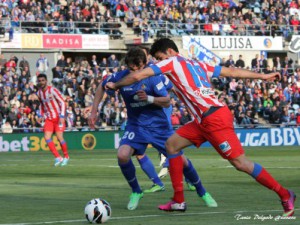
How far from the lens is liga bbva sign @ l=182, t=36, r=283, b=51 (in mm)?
50906

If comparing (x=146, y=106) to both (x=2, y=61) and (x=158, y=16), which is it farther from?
(x=158, y=16)

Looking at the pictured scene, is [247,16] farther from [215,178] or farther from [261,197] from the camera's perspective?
[261,197]

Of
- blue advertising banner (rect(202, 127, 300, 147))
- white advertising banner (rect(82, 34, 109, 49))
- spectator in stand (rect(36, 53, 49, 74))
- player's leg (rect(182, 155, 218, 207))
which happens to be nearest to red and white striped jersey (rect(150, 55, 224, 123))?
player's leg (rect(182, 155, 218, 207))

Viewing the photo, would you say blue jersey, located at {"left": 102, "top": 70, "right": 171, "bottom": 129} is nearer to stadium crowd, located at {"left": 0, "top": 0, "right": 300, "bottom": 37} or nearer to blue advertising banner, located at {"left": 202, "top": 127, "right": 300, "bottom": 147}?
blue advertising banner, located at {"left": 202, "top": 127, "right": 300, "bottom": 147}

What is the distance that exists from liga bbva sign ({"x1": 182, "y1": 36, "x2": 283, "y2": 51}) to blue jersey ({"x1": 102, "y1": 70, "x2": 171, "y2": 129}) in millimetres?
34392

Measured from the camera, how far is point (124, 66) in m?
44.7

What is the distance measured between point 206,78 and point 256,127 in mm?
31045

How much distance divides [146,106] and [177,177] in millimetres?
2210

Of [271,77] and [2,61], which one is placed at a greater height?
[271,77]

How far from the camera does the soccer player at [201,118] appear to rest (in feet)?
40.3

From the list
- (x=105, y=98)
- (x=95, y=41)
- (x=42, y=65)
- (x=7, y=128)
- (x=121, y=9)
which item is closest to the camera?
(x=7, y=128)

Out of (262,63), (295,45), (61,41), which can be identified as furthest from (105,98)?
(295,45)

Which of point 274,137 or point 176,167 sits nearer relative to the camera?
point 176,167

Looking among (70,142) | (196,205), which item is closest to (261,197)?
(196,205)
